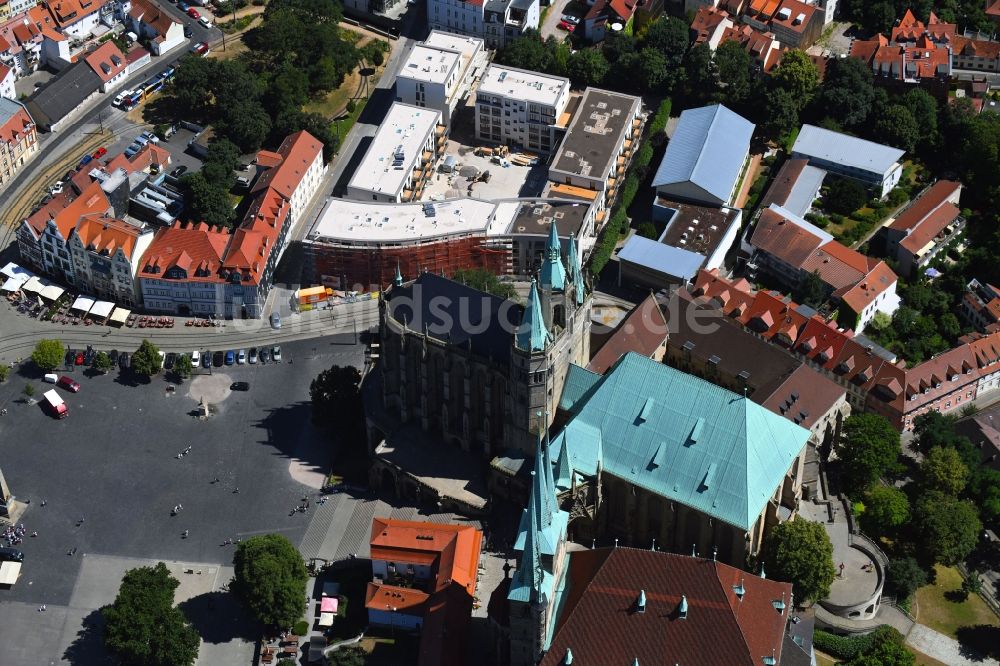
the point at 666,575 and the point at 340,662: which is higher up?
the point at 666,575

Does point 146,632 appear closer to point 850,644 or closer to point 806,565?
point 806,565

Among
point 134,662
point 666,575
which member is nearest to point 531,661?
point 666,575

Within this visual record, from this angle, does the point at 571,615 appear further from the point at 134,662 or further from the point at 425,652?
the point at 134,662

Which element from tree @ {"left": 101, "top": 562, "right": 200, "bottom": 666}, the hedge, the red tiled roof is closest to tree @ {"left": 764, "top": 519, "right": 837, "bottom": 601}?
the hedge

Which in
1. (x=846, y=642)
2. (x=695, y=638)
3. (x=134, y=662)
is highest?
(x=695, y=638)

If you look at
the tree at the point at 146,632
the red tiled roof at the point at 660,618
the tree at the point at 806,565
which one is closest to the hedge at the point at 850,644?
the tree at the point at 806,565

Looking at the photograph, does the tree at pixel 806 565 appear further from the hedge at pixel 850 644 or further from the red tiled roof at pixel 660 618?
the red tiled roof at pixel 660 618
